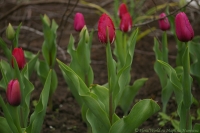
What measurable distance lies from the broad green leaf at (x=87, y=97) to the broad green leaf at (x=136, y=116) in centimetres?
6

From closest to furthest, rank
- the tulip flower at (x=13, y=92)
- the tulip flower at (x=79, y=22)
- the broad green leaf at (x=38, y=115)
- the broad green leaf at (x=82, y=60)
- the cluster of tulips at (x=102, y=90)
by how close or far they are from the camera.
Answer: the tulip flower at (x=13, y=92) < the cluster of tulips at (x=102, y=90) < the broad green leaf at (x=38, y=115) < the broad green leaf at (x=82, y=60) < the tulip flower at (x=79, y=22)

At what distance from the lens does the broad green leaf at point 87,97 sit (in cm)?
164

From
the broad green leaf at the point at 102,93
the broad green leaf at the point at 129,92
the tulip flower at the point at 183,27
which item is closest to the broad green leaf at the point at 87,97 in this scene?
the broad green leaf at the point at 102,93

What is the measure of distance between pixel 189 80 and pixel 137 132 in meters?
0.68

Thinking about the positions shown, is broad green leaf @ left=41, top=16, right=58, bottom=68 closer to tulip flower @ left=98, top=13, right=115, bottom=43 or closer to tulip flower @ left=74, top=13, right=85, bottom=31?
tulip flower @ left=74, top=13, right=85, bottom=31

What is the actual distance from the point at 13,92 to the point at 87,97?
0.31 metres

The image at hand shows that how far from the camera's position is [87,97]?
163 centimetres

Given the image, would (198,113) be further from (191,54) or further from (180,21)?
(180,21)

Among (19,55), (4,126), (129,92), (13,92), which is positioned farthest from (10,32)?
(129,92)

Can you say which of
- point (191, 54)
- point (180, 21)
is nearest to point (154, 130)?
point (191, 54)

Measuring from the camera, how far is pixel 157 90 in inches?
113

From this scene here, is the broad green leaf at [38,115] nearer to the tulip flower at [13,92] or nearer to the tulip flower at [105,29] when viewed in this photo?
the tulip flower at [13,92]

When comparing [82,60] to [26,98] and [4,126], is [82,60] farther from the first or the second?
[4,126]

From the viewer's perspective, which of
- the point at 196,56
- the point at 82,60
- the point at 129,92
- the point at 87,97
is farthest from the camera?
the point at 129,92
